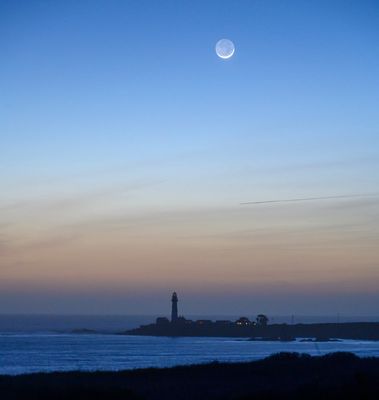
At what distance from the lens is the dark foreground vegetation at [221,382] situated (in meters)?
16.6

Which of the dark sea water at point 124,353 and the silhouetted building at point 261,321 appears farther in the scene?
the silhouetted building at point 261,321

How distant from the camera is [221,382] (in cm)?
2162

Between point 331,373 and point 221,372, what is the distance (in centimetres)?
381

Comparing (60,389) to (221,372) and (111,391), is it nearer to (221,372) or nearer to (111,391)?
(111,391)

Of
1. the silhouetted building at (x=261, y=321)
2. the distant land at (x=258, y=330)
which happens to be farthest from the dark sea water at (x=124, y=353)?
the silhouetted building at (x=261, y=321)

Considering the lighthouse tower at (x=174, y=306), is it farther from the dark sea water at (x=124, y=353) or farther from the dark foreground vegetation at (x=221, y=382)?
the dark foreground vegetation at (x=221, y=382)

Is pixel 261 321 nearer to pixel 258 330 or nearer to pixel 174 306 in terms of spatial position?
pixel 258 330

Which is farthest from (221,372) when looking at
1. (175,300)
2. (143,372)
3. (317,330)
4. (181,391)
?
(317,330)

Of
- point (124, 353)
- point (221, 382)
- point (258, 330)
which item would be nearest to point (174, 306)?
point (258, 330)

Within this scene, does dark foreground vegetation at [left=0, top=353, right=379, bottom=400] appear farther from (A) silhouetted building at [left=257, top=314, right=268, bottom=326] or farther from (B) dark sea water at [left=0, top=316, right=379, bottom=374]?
(A) silhouetted building at [left=257, top=314, right=268, bottom=326]

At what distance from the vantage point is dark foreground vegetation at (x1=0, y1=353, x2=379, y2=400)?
16562 mm

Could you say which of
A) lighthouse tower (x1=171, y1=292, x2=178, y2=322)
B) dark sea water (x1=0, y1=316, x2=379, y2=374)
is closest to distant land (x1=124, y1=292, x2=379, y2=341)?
lighthouse tower (x1=171, y1=292, x2=178, y2=322)

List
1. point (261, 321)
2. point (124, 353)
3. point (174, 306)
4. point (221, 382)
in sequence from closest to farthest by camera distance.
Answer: point (221, 382) → point (124, 353) → point (174, 306) → point (261, 321)

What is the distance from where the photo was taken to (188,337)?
102562mm
